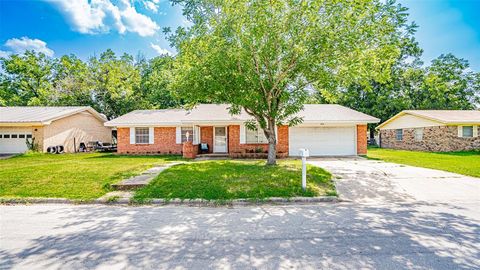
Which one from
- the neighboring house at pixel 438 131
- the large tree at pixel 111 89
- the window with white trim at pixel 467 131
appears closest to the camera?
the neighboring house at pixel 438 131

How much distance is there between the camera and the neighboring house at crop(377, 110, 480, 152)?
19828 millimetres

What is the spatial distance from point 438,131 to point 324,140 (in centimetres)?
1147

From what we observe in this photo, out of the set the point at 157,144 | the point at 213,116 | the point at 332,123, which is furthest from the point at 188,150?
the point at 332,123

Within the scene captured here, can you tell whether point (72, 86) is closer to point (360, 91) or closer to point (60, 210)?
point (60, 210)

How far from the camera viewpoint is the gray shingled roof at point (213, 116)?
16250 millimetres

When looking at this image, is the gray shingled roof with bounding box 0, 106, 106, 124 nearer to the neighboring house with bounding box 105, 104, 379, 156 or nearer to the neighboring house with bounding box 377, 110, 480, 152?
the neighboring house with bounding box 105, 104, 379, 156

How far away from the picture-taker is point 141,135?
1856 cm

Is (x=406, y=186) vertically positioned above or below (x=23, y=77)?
below

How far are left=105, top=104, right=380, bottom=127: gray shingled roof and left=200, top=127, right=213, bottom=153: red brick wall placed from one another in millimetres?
1161

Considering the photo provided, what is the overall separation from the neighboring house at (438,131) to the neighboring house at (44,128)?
30.5 m

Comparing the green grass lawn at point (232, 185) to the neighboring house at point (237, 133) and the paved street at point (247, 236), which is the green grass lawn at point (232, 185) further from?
the neighboring house at point (237, 133)

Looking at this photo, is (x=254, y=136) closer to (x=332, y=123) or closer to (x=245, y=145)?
(x=245, y=145)

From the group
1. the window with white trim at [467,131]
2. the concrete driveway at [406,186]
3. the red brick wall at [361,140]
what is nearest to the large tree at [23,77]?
the red brick wall at [361,140]

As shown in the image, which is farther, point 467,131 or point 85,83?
point 85,83
